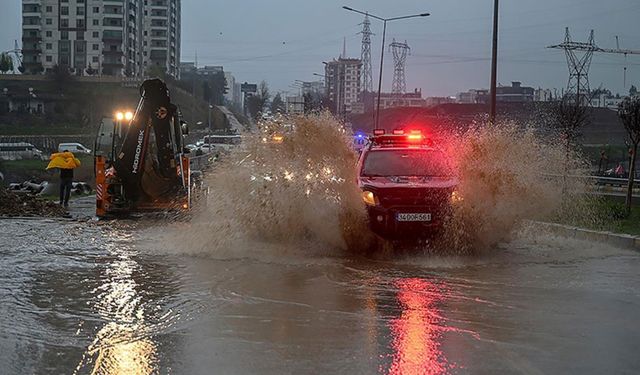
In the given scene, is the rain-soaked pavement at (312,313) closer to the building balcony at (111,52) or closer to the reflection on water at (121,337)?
the reflection on water at (121,337)

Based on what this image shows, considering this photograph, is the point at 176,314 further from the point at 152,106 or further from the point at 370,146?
the point at 152,106

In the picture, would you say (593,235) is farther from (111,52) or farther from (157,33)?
(157,33)

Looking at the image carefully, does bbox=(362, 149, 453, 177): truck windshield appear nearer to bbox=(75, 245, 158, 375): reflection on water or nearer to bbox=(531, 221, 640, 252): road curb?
bbox=(531, 221, 640, 252): road curb

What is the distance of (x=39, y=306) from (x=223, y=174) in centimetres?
608

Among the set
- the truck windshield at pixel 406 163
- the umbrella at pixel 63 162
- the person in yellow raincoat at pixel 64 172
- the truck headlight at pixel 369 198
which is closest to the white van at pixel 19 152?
the umbrella at pixel 63 162

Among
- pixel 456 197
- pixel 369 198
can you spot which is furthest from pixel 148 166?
pixel 456 197

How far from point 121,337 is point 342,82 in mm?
66900

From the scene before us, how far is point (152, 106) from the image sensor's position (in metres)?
16.6

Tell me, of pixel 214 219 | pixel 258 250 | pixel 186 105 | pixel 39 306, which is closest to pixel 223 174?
pixel 214 219

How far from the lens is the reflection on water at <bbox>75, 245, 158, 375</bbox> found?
228 inches

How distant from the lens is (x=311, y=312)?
768 centimetres

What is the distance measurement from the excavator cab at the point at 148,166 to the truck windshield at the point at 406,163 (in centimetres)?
572

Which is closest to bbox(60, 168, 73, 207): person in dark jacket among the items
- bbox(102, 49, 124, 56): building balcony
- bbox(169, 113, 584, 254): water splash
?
bbox(169, 113, 584, 254): water splash

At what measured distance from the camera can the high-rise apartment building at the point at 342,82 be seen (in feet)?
222
